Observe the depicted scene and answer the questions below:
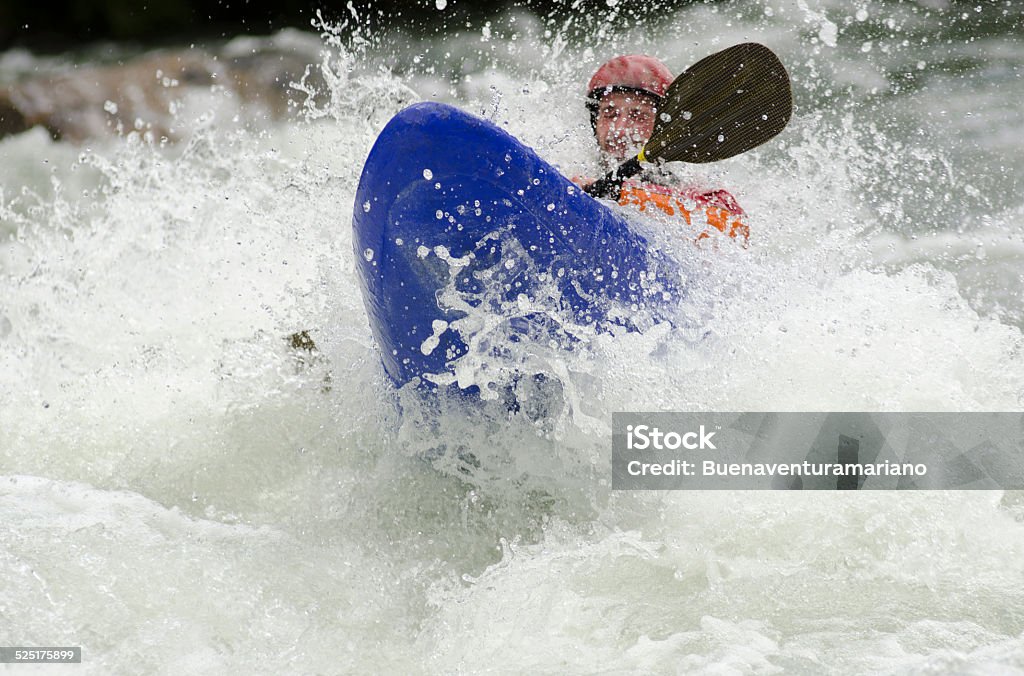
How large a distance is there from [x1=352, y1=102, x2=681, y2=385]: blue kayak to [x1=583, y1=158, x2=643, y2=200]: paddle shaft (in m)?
0.44

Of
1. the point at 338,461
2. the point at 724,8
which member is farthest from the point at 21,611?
the point at 724,8

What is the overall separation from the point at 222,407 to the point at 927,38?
5.46 m

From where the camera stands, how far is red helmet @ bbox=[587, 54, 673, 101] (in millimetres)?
2707

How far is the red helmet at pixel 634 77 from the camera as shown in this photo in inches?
107

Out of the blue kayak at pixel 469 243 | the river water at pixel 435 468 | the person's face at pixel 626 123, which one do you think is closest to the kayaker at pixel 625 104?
the person's face at pixel 626 123

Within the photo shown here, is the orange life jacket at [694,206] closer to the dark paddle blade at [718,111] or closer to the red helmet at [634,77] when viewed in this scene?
the dark paddle blade at [718,111]

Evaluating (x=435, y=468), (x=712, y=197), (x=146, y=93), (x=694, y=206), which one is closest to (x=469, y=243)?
(x=435, y=468)

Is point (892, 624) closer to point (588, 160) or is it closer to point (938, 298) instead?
point (938, 298)

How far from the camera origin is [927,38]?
6.13m

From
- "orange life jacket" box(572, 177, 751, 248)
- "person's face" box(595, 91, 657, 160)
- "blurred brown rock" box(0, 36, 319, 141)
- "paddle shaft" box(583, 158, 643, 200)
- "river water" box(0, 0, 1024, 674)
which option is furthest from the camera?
"blurred brown rock" box(0, 36, 319, 141)

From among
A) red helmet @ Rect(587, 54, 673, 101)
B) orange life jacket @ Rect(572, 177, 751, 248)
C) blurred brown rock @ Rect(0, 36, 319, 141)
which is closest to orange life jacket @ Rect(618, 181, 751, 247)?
orange life jacket @ Rect(572, 177, 751, 248)

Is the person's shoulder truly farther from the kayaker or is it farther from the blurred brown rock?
the blurred brown rock

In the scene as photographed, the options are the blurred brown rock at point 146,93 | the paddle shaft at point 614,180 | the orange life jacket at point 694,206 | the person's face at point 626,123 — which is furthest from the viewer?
the blurred brown rock at point 146,93

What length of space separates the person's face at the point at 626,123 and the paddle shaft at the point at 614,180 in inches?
9.2
